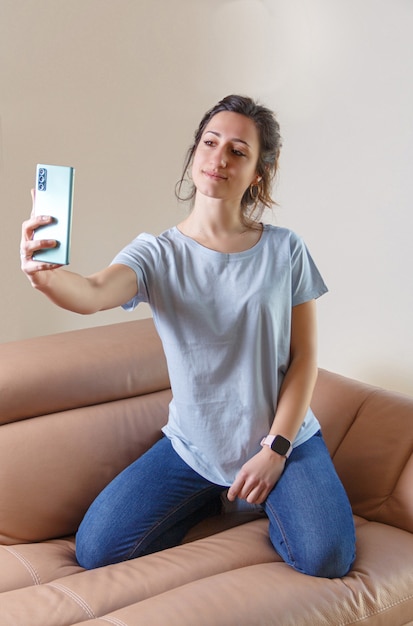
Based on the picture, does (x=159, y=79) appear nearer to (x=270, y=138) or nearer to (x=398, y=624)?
(x=270, y=138)

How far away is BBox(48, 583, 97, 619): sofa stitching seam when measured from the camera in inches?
60.1

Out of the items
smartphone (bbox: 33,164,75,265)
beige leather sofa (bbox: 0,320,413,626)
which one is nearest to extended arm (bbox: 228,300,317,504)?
beige leather sofa (bbox: 0,320,413,626)

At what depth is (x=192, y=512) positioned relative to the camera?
189cm

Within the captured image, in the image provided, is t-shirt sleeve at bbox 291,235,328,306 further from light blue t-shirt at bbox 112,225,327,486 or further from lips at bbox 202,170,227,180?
lips at bbox 202,170,227,180

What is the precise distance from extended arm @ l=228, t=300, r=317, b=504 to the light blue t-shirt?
0.04m

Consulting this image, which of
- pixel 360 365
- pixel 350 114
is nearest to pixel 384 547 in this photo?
pixel 360 365

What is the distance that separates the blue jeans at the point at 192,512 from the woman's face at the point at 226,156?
599mm

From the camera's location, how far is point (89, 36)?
9.03 feet

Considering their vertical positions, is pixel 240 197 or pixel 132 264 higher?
pixel 240 197

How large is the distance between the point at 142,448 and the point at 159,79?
4.79 feet

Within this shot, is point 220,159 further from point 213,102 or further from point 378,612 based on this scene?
point 213,102

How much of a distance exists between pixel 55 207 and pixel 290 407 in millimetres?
726

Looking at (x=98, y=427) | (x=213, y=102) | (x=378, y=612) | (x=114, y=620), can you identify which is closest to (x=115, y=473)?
(x=98, y=427)

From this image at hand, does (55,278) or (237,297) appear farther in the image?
(237,297)
